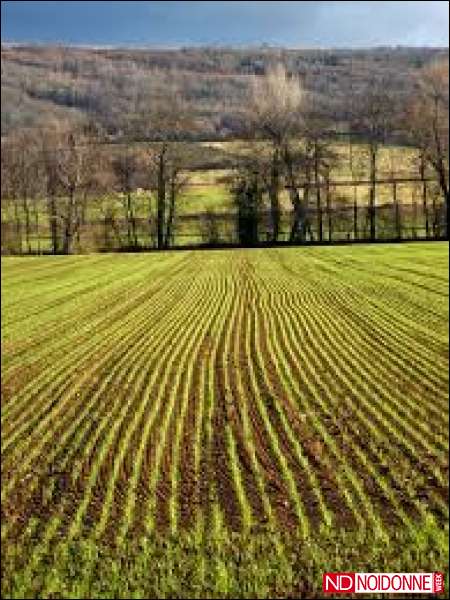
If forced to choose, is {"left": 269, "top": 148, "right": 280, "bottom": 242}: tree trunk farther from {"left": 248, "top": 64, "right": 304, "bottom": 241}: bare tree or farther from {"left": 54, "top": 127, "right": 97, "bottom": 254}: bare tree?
{"left": 54, "top": 127, "right": 97, "bottom": 254}: bare tree

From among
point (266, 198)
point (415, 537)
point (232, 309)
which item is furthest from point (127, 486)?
point (266, 198)

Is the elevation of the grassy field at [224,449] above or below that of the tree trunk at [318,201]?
below

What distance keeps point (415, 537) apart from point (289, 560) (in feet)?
4.39

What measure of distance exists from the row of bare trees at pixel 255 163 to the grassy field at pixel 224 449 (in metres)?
37.8

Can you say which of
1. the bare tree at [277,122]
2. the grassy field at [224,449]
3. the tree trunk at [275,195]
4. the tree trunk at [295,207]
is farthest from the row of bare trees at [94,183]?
the grassy field at [224,449]

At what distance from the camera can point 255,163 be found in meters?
63.2

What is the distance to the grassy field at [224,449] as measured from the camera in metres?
8.36

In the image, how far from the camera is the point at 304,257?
43594 millimetres

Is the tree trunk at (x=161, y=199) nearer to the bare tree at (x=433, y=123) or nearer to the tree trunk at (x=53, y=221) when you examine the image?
the tree trunk at (x=53, y=221)

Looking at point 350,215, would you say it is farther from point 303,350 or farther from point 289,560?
point 289,560

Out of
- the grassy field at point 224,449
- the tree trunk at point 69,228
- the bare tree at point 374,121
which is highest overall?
the bare tree at point 374,121

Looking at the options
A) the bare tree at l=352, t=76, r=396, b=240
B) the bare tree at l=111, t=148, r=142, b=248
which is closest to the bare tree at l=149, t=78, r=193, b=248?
the bare tree at l=111, t=148, r=142, b=248

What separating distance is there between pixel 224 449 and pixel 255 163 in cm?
5308

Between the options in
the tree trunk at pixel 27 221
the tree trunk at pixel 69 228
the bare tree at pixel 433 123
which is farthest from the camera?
the tree trunk at pixel 27 221
